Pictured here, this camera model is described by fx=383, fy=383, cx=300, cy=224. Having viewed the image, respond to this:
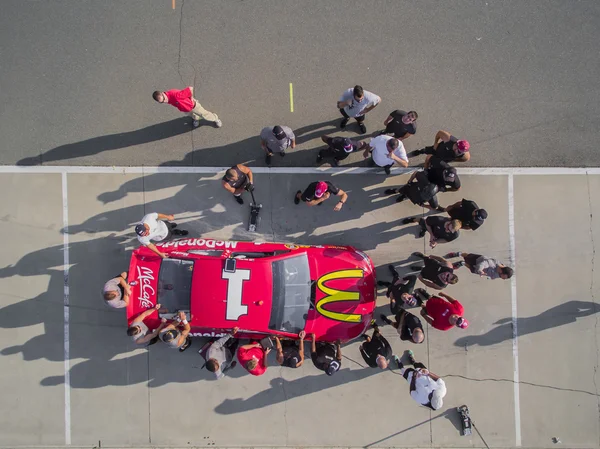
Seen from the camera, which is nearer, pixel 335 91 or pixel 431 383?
pixel 431 383

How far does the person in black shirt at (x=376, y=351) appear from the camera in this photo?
6037 mm

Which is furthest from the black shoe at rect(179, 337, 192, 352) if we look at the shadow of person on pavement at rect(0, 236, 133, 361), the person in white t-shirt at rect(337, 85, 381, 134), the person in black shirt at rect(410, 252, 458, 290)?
the person in white t-shirt at rect(337, 85, 381, 134)

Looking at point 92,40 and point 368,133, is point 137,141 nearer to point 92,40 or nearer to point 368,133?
point 92,40

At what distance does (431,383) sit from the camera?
20.2ft

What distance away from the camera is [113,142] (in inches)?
281

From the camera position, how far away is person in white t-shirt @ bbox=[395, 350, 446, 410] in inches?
240

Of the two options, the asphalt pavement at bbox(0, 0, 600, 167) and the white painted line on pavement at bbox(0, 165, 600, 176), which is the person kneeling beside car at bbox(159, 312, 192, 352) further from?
the asphalt pavement at bbox(0, 0, 600, 167)

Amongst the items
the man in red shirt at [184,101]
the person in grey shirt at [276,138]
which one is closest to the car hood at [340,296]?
the person in grey shirt at [276,138]

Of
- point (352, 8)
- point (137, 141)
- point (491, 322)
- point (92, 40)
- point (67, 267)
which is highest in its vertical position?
point (352, 8)

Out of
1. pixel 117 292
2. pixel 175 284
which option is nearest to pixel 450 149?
pixel 175 284

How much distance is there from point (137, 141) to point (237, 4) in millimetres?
3168

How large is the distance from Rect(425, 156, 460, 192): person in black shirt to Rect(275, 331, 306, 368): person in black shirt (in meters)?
3.22

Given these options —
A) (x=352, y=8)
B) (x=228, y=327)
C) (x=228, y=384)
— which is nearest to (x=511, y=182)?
(x=352, y=8)

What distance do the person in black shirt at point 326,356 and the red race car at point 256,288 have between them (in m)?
0.13
